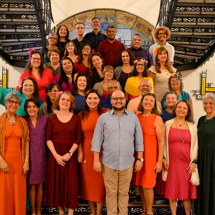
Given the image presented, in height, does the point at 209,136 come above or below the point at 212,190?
above

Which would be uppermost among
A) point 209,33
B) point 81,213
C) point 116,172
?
point 209,33

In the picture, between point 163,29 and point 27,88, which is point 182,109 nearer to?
point 27,88

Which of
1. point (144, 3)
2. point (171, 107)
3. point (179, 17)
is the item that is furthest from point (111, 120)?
point (144, 3)

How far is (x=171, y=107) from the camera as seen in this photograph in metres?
3.35

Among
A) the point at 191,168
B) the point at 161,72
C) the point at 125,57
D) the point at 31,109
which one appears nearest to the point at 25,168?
the point at 31,109

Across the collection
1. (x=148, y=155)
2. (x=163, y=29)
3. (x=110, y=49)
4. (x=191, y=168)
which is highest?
(x=163, y=29)

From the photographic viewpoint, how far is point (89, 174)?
9.89 ft

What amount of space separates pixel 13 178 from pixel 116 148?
3.69 ft

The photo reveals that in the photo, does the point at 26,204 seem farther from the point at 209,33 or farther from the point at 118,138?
the point at 209,33

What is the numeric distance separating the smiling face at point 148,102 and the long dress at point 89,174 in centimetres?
58

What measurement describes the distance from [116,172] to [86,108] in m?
0.79

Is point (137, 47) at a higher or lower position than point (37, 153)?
higher

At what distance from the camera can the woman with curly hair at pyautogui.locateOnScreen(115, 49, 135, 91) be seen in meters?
4.01

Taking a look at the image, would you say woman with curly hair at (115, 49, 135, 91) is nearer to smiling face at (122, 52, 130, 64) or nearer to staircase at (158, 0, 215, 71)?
smiling face at (122, 52, 130, 64)
